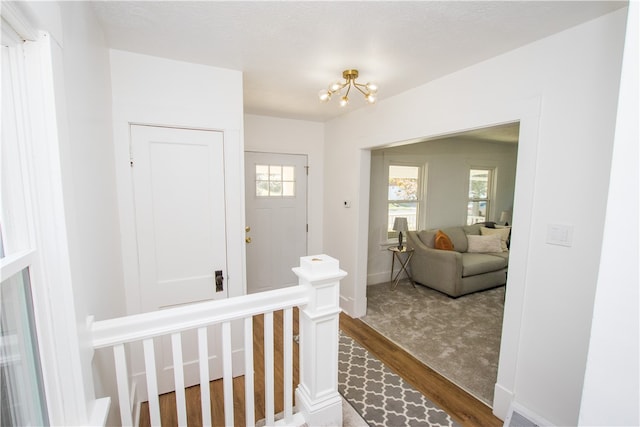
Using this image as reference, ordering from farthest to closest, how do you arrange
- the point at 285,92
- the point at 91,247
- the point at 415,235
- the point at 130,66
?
1. the point at 415,235
2. the point at 285,92
3. the point at 130,66
4. the point at 91,247

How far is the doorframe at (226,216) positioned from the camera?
191cm

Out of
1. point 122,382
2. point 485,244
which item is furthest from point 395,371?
point 485,244

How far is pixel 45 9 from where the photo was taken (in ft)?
2.40

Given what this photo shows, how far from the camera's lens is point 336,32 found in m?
1.58

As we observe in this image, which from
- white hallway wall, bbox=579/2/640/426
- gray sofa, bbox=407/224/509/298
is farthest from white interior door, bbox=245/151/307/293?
white hallway wall, bbox=579/2/640/426

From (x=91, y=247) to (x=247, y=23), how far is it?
1.35 meters

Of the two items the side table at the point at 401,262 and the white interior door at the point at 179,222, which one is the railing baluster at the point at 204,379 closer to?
the white interior door at the point at 179,222

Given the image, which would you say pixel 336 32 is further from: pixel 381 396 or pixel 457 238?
pixel 457 238

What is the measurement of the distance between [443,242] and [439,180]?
1179mm

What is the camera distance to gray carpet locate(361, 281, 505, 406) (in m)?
2.34

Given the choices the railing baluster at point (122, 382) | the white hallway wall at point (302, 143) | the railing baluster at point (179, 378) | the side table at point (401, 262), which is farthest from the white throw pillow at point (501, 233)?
the railing baluster at point (122, 382)

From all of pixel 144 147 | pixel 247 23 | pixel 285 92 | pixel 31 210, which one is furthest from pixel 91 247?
pixel 285 92

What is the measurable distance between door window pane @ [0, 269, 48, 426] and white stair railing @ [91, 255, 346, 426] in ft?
0.75

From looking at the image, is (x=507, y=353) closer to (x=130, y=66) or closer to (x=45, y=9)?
(x=45, y=9)
